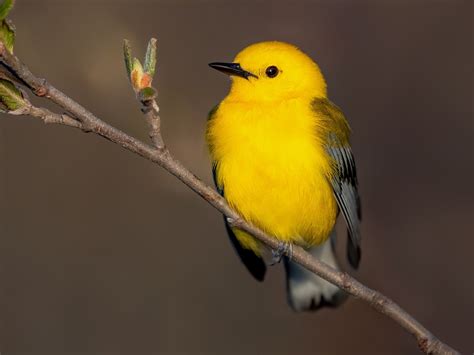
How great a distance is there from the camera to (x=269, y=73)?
4.35 m

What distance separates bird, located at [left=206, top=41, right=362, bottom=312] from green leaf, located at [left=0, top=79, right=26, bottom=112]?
1.62 meters

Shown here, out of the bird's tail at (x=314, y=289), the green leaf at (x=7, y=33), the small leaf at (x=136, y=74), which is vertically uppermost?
the green leaf at (x=7, y=33)

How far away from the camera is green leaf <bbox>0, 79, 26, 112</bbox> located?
242 centimetres

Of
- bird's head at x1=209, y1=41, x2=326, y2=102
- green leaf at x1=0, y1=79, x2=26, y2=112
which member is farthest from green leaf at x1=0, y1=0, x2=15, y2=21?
bird's head at x1=209, y1=41, x2=326, y2=102

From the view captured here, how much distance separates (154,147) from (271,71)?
1838 millimetres

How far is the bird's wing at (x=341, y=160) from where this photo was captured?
13.9 feet

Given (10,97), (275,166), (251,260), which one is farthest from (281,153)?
(10,97)

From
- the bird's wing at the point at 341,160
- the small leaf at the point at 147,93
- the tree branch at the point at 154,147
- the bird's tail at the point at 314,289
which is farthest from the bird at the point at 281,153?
the small leaf at the point at 147,93

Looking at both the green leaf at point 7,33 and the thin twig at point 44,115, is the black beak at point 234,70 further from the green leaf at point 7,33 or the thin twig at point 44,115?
the green leaf at point 7,33

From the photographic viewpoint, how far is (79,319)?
544 cm

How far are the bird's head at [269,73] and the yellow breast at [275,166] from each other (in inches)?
4.2

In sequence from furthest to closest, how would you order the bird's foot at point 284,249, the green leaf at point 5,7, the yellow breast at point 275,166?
the yellow breast at point 275,166
the bird's foot at point 284,249
the green leaf at point 5,7

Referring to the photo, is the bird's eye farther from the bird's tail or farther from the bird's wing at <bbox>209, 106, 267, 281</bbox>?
the bird's tail

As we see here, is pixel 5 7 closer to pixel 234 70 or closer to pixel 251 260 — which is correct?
pixel 234 70
